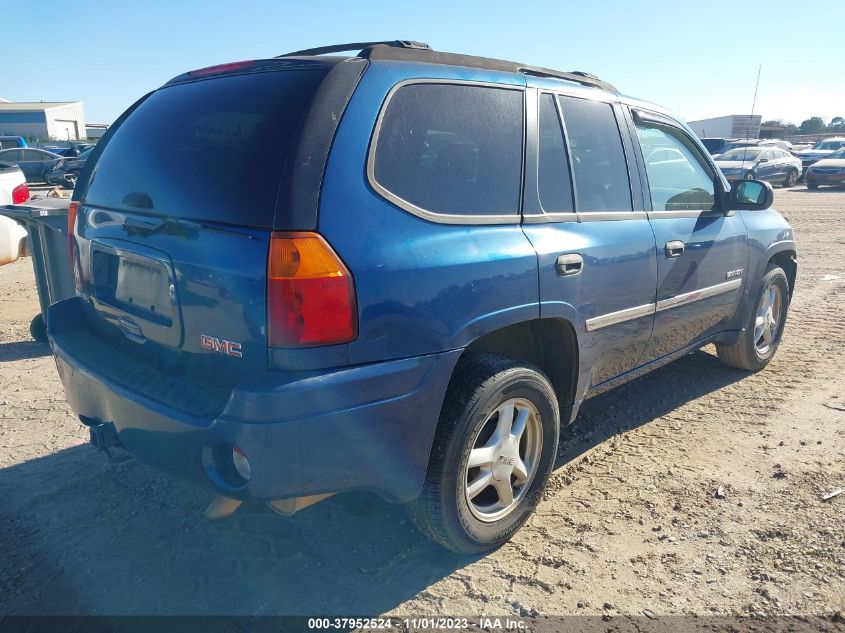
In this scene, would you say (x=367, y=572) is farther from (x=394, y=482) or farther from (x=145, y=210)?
(x=145, y=210)

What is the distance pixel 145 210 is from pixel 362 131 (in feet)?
→ 3.06

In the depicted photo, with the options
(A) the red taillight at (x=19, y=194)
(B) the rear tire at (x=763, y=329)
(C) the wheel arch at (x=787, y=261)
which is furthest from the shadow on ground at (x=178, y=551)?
(A) the red taillight at (x=19, y=194)

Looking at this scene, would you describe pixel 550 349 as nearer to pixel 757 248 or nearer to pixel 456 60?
pixel 456 60

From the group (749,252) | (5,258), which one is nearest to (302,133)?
(749,252)

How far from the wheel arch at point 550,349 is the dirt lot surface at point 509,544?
56 cm

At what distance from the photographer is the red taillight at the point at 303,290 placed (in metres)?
2.05

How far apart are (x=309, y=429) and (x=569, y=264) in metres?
1.42

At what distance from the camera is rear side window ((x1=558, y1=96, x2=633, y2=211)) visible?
3186mm

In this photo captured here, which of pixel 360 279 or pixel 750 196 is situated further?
pixel 750 196

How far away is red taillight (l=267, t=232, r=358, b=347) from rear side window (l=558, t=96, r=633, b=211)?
1.50 meters

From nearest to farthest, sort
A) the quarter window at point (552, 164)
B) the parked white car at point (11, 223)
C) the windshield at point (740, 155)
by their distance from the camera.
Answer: the quarter window at point (552, 164), the parked white car at point (11, 223), the windshield at point (740, 155)

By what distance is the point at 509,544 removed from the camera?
115 inches

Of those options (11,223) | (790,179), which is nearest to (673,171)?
(11,223)

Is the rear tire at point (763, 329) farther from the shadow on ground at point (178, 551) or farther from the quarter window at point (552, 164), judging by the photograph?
the shadow on ground at point (178, 551)
